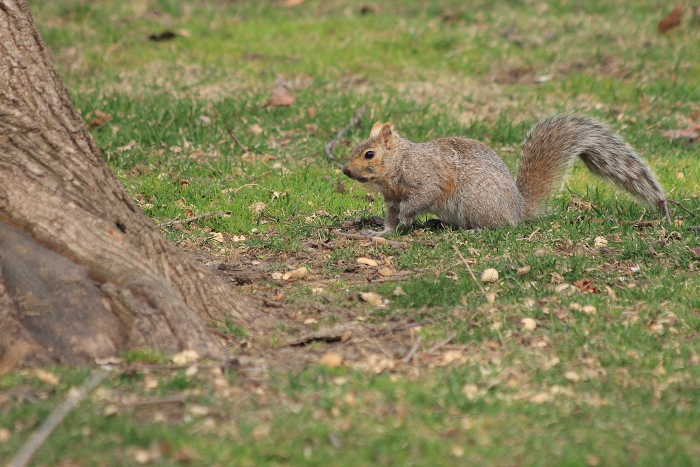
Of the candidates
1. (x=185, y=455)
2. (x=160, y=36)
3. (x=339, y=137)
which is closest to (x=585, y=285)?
(x=185, y=455)

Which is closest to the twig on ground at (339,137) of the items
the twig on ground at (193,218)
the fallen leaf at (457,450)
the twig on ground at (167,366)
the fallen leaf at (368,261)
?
the twig on ground at (193,218)

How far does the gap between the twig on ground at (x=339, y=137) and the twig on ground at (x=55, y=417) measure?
132 inches

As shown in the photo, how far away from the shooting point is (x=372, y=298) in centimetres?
360

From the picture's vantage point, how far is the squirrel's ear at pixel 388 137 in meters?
4.95

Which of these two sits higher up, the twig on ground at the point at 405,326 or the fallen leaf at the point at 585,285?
the twig on ground at the point at 405,326

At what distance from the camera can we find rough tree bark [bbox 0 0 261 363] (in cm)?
284

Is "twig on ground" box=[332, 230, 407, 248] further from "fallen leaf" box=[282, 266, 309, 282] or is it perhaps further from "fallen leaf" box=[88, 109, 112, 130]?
"fallen leaf" box=[88, 109, 112, 130]

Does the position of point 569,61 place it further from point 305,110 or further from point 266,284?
point 266,284

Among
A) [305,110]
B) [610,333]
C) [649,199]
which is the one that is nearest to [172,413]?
[610,333]

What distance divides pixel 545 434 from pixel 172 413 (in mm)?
1180

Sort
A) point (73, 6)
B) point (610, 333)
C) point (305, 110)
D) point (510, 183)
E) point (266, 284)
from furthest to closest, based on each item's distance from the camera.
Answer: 1. point (73, 6)
2. point (305, 110)
3. point (510, 183)
4. point (266, 284)
5. point (610, 333)

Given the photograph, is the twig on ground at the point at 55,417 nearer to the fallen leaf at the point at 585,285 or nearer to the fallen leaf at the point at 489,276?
the fallen leaf at the point at 489,276

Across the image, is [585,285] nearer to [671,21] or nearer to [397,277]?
[397,277]

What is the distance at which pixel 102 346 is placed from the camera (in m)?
2.86
